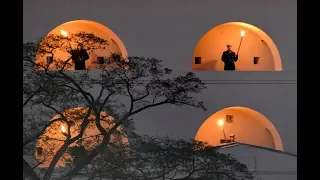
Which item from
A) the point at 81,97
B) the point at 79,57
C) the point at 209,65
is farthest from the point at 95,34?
the point at 209,65

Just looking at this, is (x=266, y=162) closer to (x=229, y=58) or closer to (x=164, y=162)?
(x=164, y=162)

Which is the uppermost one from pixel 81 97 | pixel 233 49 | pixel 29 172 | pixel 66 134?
pixel 233 49

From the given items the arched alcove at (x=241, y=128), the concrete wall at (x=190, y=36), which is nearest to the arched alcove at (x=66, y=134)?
the concrete wall at (x=190, y=36)

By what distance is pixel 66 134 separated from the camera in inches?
130

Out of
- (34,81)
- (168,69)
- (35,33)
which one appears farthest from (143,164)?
(35,33)

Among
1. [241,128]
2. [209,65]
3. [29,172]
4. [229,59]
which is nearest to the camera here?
[29,172]

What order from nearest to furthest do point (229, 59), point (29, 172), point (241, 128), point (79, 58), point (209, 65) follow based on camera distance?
1. point (29, 172)
2. point (79, 58)
3. point (241, 128)
4. point (229, 59)
5. point (209, 65)

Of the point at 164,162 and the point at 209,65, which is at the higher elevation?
→ the point at 209,65

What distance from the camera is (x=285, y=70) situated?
3424mm

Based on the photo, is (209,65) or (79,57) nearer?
(79,57)

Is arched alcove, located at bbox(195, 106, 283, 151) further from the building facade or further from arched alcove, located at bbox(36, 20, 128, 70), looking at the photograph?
arched alcove, located at bbox(36, 20, 128, 70)

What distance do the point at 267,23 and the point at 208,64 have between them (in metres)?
0.59

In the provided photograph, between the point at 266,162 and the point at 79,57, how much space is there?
4.76 feet
